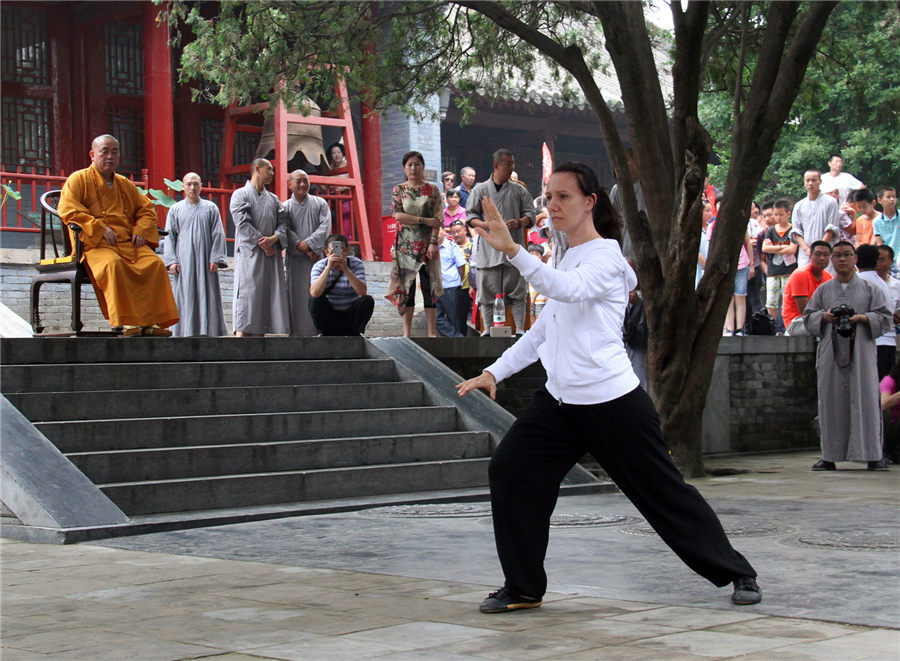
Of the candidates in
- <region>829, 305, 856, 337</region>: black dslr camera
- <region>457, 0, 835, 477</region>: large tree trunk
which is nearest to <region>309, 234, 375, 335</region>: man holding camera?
<region>457, 0, 835, 477</region>: large tree trunk

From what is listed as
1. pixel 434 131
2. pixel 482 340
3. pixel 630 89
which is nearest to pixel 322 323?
pixel 482 340

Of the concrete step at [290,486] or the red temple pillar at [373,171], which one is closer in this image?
the concrete step at [290,486]

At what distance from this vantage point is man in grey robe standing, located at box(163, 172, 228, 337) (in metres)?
12.2

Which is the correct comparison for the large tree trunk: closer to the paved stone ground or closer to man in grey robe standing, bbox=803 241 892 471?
man in grey robe standing, bbox=803 241 892 471

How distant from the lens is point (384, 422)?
9289 mm

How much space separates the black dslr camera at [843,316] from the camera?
10.7 meters

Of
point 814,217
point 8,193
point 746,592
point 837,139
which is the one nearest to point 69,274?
point 8,193

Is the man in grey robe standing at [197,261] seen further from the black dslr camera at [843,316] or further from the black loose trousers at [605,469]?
the black loose trousers at [605,469]

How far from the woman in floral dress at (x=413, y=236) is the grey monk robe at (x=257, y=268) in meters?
1.23

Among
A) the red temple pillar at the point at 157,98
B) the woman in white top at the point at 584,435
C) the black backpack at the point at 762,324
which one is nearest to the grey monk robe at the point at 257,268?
the red temple pillar at the point at 157,98

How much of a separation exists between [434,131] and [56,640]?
14.1m

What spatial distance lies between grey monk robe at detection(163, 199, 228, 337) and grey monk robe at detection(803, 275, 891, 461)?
5609 mm

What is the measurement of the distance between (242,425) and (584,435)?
14.4 feet

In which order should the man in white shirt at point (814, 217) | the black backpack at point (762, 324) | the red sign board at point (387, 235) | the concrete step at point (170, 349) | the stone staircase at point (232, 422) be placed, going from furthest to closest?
the red sign board at point (387, 235) → the man in white shirt at point (814, 217) → the black backpack at point (762, 324) → the concrete step at point (170, 349) → the stone staircase at point (232, 422)
